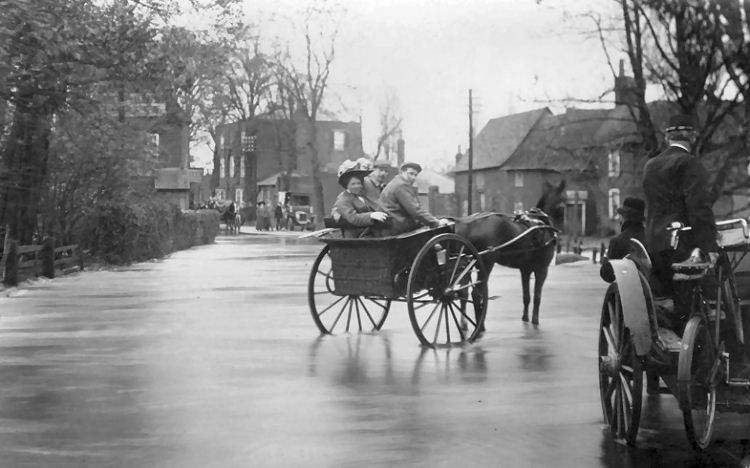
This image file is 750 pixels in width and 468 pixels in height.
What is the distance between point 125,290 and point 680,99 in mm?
11784

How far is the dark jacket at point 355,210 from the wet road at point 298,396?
1227mm

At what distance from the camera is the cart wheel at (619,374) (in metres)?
6.99

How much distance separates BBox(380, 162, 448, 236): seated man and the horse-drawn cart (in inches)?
215

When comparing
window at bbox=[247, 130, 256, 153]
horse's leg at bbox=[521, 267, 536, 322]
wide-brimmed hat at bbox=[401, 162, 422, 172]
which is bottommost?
horse's leg at bbox=[521, 267, 536, 322]

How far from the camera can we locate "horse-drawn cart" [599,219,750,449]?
6.83 metres

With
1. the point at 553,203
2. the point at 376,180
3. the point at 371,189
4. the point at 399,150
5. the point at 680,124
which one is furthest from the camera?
the point at 399,150

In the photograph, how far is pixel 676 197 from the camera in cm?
751

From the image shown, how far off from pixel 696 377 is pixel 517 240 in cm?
786

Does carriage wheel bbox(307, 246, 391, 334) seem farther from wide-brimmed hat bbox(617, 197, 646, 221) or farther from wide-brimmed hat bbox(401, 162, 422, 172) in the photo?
wide-brimmed hat bbox(617, 197, 646, 221)

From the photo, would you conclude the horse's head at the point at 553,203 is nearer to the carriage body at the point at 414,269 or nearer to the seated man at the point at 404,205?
the carriage body at the point at 414,269

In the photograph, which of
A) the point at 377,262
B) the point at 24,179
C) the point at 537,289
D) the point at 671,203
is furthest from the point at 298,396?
the point at 24,179

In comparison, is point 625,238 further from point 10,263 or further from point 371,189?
point 10,263

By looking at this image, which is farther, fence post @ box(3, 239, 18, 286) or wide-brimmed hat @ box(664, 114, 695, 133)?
fence post @ box(3, 239, 18, 286)

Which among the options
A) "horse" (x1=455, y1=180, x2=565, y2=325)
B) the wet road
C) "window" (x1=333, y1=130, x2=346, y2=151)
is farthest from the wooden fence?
"window" (x1=333, y1=130, x2=346, y2=151)
